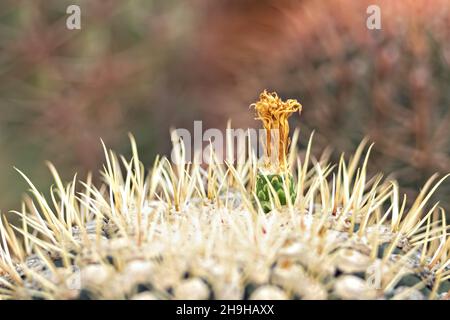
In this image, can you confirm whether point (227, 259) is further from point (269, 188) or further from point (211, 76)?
point (211, 76)

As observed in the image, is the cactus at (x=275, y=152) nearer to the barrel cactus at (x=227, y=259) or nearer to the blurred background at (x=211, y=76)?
the barrel cactus at (x=227, y=259)

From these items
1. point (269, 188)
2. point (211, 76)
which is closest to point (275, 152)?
point (269, 188)

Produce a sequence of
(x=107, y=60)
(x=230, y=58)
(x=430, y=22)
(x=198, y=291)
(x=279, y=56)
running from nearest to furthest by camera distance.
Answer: (x=198, y=291)
(x=430, y=22)
(x=279, y=56)
(x=107, y=60)
(x=230, y=58)

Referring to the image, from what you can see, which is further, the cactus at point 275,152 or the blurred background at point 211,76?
the blurred background at point 211,76

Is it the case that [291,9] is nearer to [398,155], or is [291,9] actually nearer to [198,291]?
[398,155]

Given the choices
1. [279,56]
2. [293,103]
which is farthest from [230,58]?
[293,103]

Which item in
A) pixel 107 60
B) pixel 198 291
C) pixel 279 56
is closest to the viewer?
pixel 198 291

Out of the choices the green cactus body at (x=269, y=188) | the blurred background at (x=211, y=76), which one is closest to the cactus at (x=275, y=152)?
the green cactus body at (x=269, y=188)
